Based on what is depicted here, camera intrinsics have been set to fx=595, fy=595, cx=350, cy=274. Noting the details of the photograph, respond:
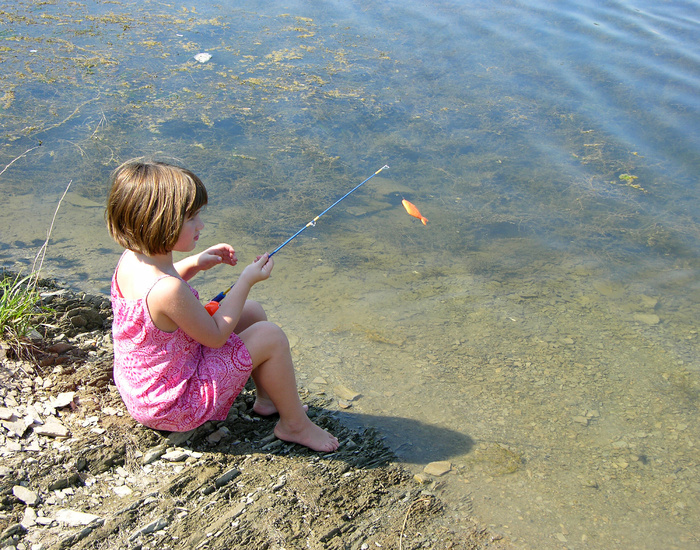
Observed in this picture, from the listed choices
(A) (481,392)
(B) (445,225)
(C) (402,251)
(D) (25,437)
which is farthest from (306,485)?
(B) (445,225)

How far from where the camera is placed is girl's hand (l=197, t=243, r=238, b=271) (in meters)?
2.68

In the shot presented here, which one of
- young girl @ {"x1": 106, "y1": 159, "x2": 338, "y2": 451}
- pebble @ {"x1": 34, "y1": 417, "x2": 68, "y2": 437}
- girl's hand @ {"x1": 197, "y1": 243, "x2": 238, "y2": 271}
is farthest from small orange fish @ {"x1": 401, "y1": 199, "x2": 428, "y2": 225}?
pebble @ {"x1": 34, "y1": 417, "x2": 68, "y2": 437}

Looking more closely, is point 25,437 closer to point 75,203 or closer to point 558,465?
point 558,465

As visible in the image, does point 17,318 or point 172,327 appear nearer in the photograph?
point 172,327

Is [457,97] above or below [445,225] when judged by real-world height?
above

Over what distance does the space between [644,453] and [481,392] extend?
Answer: 83cm

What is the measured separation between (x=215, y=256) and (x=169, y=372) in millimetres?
604

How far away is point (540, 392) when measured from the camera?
328 centimetres

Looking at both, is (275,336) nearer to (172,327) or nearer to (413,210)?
(172,327)

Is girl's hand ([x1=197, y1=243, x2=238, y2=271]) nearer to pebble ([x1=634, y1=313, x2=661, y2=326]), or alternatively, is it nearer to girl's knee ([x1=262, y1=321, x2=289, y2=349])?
girl's knee ([x1=262, y1=321, x2=289, y2=349])

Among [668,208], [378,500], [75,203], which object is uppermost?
[668,208]

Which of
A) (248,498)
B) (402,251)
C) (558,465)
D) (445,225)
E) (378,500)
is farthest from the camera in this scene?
(445,225)

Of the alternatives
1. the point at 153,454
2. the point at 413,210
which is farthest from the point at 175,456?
the point at 413,210

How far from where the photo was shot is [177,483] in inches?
86.0
